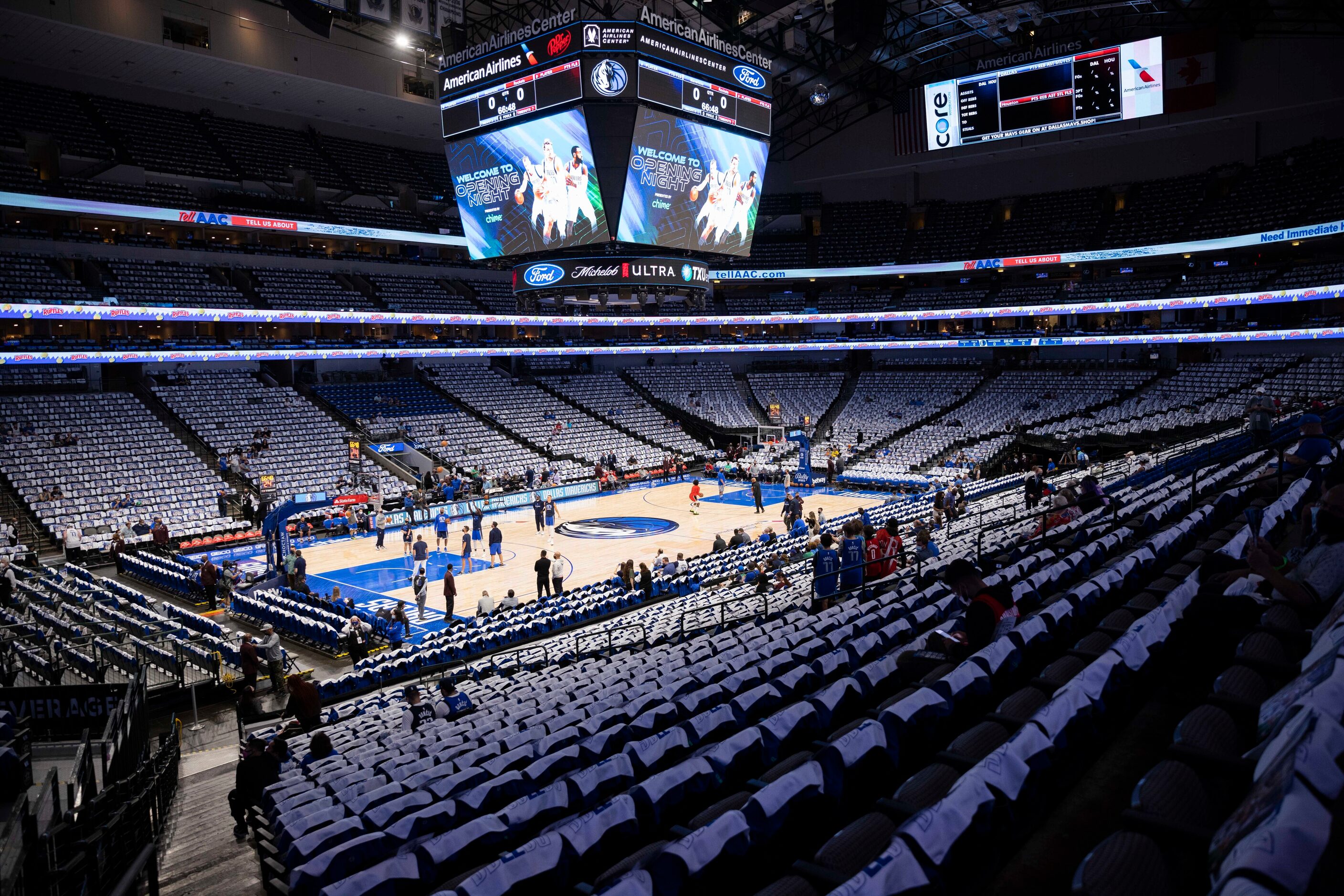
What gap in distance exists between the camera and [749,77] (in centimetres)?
2714

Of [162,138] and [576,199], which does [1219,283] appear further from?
[162,138]

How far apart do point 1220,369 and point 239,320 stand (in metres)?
47.4

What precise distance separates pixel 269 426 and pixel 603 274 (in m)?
20.3

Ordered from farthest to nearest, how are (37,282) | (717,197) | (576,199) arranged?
1. (37,282)
2. (717,197)
3. (576,199)

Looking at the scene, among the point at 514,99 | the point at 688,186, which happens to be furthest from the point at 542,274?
the point at 688,186

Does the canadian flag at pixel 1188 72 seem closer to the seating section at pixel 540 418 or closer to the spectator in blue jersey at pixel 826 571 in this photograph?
the seating section at pixel 540 418

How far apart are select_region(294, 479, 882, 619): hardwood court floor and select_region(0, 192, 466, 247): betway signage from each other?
59.9 ft

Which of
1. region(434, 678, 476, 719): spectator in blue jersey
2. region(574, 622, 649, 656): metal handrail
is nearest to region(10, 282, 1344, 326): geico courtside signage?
region(574, 622, 649, 656): metal handrail

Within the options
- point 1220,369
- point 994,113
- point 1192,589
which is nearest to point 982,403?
point 1220,369

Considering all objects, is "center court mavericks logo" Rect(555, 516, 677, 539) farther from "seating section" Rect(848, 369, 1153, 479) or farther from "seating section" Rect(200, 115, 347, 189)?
"seating section" Rect(200, 115, 347, 189)

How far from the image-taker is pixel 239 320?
38.5m

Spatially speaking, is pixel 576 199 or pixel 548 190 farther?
pixel 548 190

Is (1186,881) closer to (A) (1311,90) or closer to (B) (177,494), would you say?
(B) (177,494)

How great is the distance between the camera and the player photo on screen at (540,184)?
2523 cm
